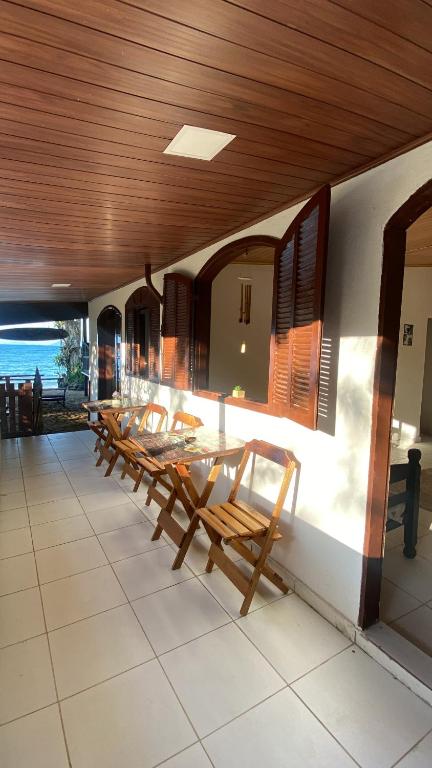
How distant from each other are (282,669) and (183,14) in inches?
103

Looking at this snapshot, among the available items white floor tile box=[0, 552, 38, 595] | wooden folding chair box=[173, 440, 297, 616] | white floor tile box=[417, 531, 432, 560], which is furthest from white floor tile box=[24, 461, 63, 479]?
white floor tile box=[417, 531, 432, 560]

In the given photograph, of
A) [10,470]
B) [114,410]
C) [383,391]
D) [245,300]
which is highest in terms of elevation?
[245,300]

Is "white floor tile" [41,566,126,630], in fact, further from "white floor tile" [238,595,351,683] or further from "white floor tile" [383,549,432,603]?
"white floor tile" [383,549,432,603]

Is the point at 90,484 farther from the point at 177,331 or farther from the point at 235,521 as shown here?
the point at 235,521

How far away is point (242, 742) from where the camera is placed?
1548mm

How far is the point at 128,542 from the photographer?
3.05 metres

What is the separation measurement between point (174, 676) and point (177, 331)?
294 centimetres

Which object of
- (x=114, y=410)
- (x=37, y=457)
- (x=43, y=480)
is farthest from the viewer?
(x=37, y=457)

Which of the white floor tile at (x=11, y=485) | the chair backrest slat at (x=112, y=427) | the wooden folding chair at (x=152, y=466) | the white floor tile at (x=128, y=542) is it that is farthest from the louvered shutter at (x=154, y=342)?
the white floor tile at (x=128, y=542)

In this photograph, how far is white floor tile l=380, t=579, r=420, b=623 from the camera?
2.23m

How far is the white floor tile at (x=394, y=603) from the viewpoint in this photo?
2230 mm

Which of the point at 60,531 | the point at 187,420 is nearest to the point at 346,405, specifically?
the point at 187,420

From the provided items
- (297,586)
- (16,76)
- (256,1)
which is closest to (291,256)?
(256,1)

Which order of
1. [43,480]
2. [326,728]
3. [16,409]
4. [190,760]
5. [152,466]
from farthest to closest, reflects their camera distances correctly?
[16,409] < [43,480] < [152,466] < [326,728] < [190,760]
